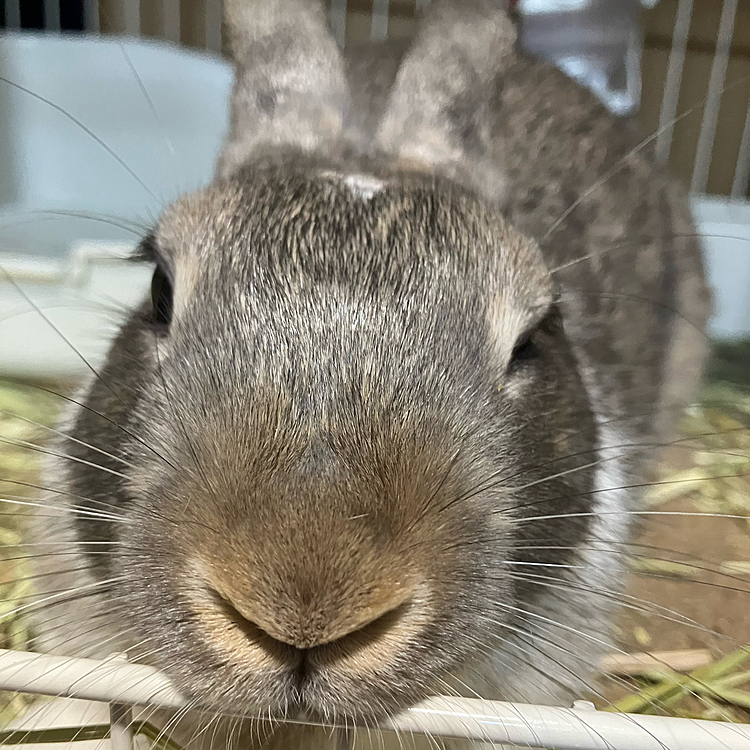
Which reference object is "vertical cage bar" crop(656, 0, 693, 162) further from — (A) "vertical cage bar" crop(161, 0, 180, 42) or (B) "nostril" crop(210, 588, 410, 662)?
(B) "nostril" crop(210, 588, 410, 662)

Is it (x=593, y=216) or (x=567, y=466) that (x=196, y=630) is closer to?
(x=567, y=466)

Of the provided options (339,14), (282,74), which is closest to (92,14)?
(339,14)

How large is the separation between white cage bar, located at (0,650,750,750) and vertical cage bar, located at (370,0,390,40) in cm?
164

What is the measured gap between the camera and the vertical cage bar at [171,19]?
1.87 m

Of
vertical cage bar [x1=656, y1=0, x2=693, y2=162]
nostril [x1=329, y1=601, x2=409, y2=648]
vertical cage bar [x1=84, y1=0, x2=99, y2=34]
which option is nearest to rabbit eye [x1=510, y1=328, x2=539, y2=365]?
nostril [x1=329, y1=601, x2=409, y2=648]

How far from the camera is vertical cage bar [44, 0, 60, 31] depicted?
1.91 metres

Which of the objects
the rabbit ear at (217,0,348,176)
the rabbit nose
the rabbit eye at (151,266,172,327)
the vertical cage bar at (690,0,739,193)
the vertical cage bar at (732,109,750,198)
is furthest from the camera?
the vertical cage bar at (732,109,750,198)

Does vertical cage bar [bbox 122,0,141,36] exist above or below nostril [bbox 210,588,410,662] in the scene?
above

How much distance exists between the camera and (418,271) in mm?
907

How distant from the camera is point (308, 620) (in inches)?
25.2

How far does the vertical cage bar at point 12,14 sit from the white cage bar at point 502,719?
1.75 m

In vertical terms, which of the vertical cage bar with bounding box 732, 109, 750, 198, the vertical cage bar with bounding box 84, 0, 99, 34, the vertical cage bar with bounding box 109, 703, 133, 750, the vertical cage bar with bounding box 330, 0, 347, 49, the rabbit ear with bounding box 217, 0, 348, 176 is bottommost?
the vertical cage bar with bounding box 109, 703, 133, 750

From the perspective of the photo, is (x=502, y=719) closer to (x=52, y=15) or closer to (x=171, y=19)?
(x=171, y=19)

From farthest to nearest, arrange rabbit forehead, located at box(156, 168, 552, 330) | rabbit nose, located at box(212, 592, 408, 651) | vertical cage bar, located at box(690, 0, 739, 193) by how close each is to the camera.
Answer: vertical cage bar, located at box(690, 0, 739, 193)
rabbit forehead, located at box(156, 168, 552, 330)
rabbit nose, located at box(212, 592, 408, 651)
